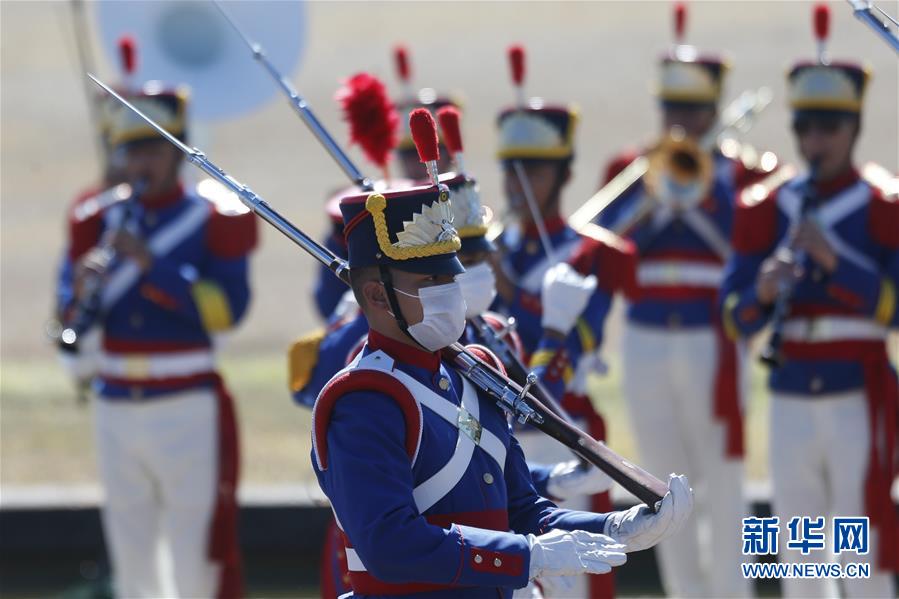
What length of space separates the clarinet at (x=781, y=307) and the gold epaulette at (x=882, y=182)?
0.72ft

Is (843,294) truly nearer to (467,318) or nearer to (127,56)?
(467,318)

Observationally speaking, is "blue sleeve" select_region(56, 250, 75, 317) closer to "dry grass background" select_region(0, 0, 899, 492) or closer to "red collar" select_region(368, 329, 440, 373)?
"red collar" select_region(368, 329, 440, 373)

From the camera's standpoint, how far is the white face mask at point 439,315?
479 cm

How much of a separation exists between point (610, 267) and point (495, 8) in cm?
1405

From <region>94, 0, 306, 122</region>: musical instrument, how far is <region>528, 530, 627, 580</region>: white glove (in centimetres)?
479

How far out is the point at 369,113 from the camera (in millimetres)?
6035

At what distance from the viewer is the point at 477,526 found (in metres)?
4.88

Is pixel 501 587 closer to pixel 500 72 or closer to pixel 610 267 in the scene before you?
pixel 610 267

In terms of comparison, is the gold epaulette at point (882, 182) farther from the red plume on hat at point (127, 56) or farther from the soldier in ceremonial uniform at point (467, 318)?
the red plume on hat at point (127, 56)

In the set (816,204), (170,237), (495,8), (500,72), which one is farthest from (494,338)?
(495,8)

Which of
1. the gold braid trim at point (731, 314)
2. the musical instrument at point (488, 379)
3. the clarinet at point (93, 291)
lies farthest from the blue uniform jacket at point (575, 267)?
the musical instrument at point (488, 379)

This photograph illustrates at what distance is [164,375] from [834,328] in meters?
2.77

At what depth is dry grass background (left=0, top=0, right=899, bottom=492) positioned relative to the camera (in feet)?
50.6

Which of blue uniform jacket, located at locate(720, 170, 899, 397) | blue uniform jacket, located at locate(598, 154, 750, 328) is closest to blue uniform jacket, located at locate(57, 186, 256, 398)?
blue uniform jacket, located at locate(598, 154, 750, 328)
